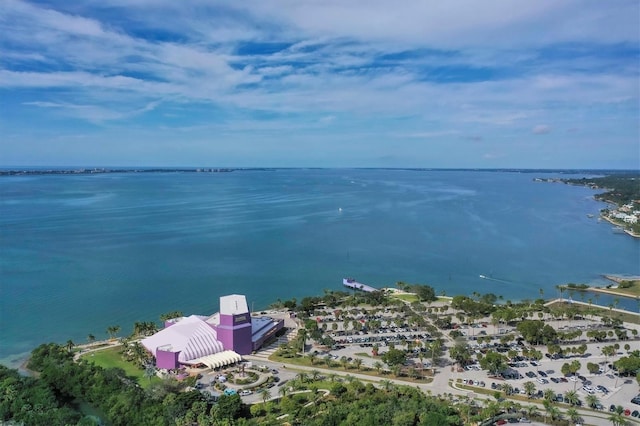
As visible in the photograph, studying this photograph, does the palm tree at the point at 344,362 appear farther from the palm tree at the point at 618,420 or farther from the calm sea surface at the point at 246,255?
the calm sea surface at the point at 246,255

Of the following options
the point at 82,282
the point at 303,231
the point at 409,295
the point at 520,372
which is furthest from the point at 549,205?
the point at 82,282

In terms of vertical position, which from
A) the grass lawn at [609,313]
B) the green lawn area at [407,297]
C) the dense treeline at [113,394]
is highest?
the dense treeline at [113,394]

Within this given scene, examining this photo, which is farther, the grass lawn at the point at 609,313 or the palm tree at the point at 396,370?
the grass lawn at the point at 609,313

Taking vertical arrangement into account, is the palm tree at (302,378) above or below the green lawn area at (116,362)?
above

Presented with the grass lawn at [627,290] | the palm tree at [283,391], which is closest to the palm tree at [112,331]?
the palm tree at [283,391]

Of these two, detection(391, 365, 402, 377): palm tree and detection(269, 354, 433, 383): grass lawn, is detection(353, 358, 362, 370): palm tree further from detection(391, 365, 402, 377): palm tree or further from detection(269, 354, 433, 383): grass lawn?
detection(391, 365, 402, 377): palm tree

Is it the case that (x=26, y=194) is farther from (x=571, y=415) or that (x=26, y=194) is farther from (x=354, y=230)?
(x=571, y=415)

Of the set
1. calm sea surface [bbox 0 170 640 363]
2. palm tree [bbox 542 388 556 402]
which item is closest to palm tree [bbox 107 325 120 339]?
calm sea surface [bbox 0 170 640 363]

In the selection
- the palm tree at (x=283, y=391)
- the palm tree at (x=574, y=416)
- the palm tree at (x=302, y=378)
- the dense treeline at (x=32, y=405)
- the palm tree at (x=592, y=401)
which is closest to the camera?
the dense treeline at (x=32, y=405)
